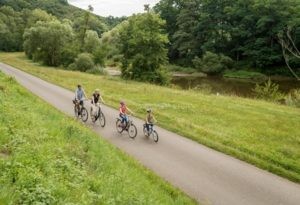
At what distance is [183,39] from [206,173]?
276 feet

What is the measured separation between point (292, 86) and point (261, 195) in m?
57.3

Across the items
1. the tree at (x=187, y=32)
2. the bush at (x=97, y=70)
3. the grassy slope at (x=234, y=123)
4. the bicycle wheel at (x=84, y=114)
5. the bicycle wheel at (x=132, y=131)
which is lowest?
the bush at (x=97, y=70)

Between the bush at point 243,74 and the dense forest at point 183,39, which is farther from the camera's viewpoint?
the bush at point 243,74

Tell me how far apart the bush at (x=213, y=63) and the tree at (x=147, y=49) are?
1217 inches

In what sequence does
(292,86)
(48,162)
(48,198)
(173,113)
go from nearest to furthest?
(48,198) → (48,162) → (173,113) → (292,86)

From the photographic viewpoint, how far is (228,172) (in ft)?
49.9

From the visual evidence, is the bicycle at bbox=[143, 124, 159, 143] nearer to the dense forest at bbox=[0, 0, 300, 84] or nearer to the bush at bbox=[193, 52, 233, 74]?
the dense forest at bbox=[0, 0, 300, 84]

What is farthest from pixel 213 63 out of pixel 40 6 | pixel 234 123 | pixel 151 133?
pixel 40 6

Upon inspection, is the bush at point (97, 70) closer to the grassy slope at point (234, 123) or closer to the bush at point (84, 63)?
the bush at point (84, 63)

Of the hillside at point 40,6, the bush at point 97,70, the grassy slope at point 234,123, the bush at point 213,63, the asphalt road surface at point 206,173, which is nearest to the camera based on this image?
the asphalt road surface at point 206,173

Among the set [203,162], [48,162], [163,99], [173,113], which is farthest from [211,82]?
[48,162]

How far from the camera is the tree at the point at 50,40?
243 ft

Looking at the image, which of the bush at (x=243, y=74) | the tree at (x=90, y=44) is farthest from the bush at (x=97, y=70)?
the bush at (x=243, y=74)

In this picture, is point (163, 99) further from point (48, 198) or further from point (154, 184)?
point (48, 198)
